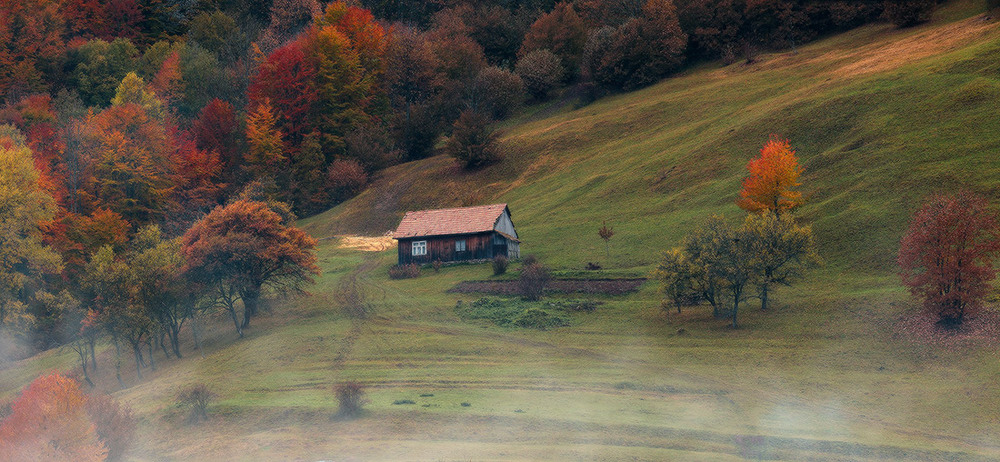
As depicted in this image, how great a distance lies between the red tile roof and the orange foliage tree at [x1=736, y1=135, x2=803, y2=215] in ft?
68.5

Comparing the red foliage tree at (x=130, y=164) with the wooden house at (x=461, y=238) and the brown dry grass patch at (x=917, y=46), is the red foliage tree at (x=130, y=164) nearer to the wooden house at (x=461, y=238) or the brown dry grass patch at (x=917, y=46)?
the wooden house at (x=461, y=238)

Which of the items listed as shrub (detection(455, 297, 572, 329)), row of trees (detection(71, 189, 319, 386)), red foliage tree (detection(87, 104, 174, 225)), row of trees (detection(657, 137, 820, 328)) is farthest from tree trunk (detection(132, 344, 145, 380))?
red foliage tree (detection(87, 104, 174, 225))

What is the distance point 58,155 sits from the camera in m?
85.2

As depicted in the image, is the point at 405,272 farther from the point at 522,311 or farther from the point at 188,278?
the point at 188,278

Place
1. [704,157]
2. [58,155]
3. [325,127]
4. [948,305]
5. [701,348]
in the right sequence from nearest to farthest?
1. [948,305]
2. [701,348]
3. [704,157]
4. [58,155]
5. [325,127]

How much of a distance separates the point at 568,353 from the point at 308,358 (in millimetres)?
14134

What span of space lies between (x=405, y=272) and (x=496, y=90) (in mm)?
45770

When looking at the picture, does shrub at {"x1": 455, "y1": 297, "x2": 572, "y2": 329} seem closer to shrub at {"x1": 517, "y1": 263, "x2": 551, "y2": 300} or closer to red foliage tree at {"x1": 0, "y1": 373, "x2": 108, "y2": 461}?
shrub at {"x1": 517, "y1": 263, "x2": 551, "y2": 300}

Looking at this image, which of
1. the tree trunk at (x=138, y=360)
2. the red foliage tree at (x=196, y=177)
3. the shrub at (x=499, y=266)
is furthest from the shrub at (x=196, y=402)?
the red foliage tree at (x=196, y=177)

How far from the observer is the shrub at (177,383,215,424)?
3497 cm

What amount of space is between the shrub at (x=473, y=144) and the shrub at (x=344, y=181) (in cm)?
1161

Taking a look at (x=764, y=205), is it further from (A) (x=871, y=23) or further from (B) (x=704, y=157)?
(A) (x=871, y=23)

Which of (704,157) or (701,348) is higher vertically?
(704,157)

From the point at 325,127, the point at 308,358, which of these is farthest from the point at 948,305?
the point at 325,127
